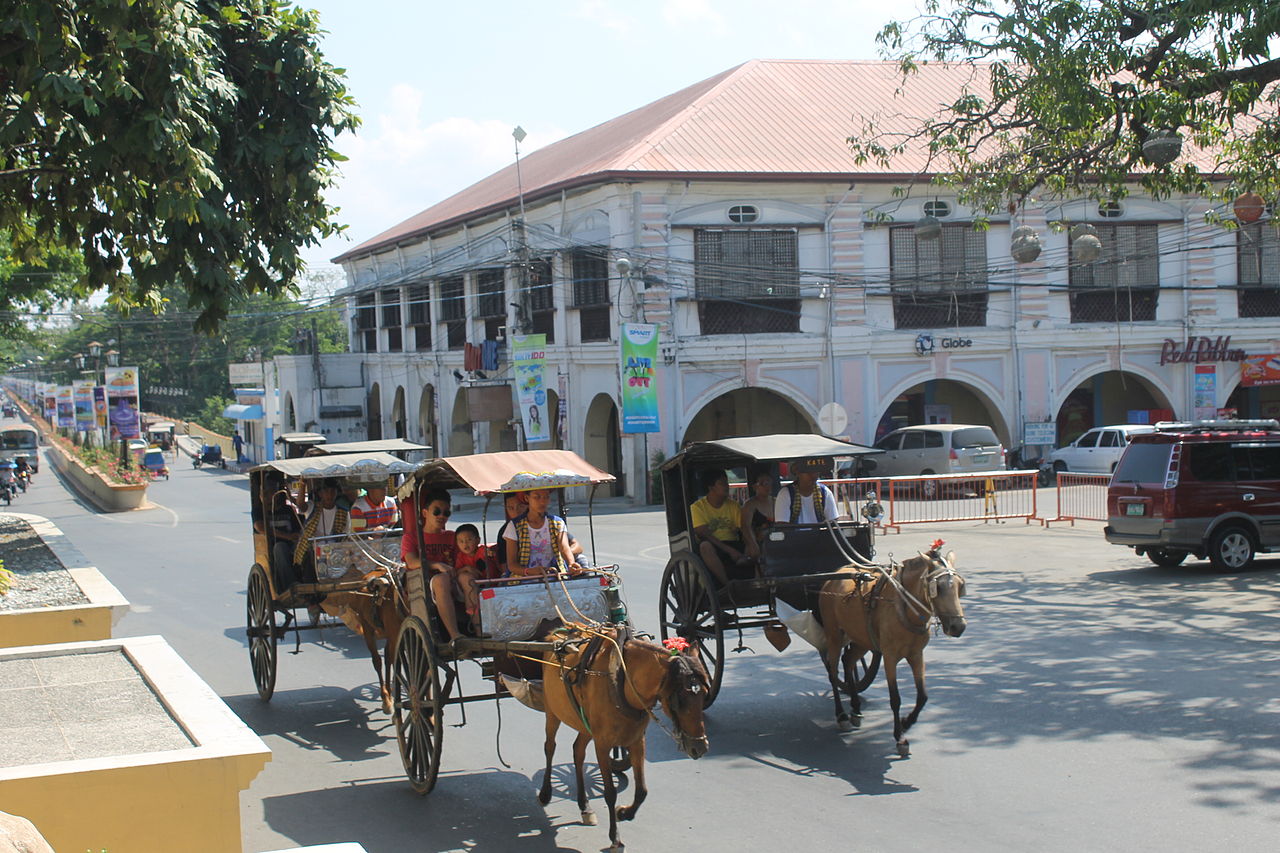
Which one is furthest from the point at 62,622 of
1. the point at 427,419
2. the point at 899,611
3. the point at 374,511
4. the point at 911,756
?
the point at 427,419

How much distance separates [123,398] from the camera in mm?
47938

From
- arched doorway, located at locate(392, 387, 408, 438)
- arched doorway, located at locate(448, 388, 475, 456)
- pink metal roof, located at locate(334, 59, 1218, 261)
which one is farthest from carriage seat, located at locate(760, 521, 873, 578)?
arched doorway, located at locate(392, 387, 408, 438)

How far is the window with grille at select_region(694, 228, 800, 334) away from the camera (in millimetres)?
31750

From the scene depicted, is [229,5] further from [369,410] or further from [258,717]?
[369,410]

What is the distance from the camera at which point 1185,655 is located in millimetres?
12094

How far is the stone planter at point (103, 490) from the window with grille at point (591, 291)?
14.7 meters

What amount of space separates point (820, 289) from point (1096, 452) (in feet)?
28.0

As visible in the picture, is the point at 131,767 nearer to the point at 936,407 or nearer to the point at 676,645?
the point at 676,645

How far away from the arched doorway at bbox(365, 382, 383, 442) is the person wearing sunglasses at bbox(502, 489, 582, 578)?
44100 mm

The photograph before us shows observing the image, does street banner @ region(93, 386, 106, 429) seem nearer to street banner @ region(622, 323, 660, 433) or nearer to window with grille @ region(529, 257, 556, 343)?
window with grille @ region(529, 257, 556, 343)

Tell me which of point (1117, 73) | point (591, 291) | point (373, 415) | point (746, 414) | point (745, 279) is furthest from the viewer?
point (373, 415)

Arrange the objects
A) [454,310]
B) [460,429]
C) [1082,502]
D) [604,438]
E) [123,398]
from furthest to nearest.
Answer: [123,398] → [460,429] → [454,310] → [604,438] → [1082,502]

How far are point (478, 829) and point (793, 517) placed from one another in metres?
4.26

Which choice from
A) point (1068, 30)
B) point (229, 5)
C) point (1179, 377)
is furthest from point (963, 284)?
point (229, 5)
